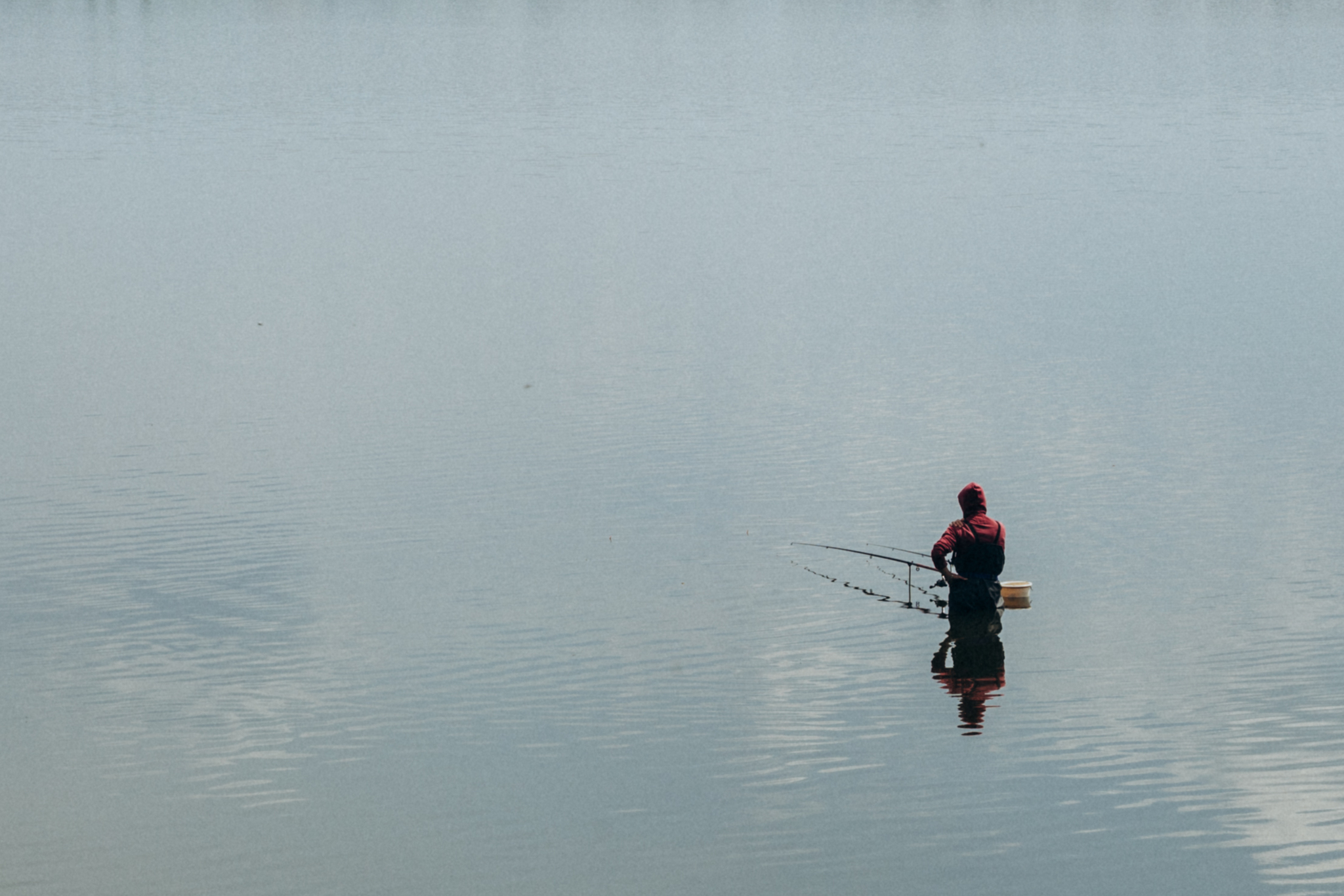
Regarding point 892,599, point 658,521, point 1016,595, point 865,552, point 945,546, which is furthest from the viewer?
point 658,521

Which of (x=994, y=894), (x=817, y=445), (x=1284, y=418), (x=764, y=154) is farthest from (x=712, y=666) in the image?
(x=764, y=154)

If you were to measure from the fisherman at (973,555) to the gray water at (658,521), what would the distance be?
57cm

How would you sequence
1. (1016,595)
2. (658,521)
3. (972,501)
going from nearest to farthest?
(972,501), (1016,595), (658,521)

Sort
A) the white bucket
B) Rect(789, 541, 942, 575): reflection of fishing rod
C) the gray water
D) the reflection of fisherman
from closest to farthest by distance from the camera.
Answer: the gray water
the reflection of fisherman
the white bucket
Rect(789, 541, 942, 575): reflection of fishing rod

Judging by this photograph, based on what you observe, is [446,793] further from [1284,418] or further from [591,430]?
[1284,418]

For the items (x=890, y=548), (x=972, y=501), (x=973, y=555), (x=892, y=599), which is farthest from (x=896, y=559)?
(x=972, y=501)

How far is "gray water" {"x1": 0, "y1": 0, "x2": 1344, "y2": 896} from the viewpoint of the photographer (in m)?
11.2

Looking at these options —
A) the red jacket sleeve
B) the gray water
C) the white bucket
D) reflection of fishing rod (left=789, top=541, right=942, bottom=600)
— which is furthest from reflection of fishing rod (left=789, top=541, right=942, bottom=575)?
the white bucket

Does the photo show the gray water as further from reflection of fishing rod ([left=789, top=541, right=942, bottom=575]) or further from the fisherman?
the fisherman

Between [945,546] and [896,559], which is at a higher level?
[945,546]

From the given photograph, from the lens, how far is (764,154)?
46781 mm

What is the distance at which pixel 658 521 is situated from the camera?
58.0 ft

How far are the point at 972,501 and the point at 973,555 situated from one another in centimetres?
48

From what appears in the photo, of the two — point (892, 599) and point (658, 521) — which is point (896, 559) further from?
point (658, 521)
